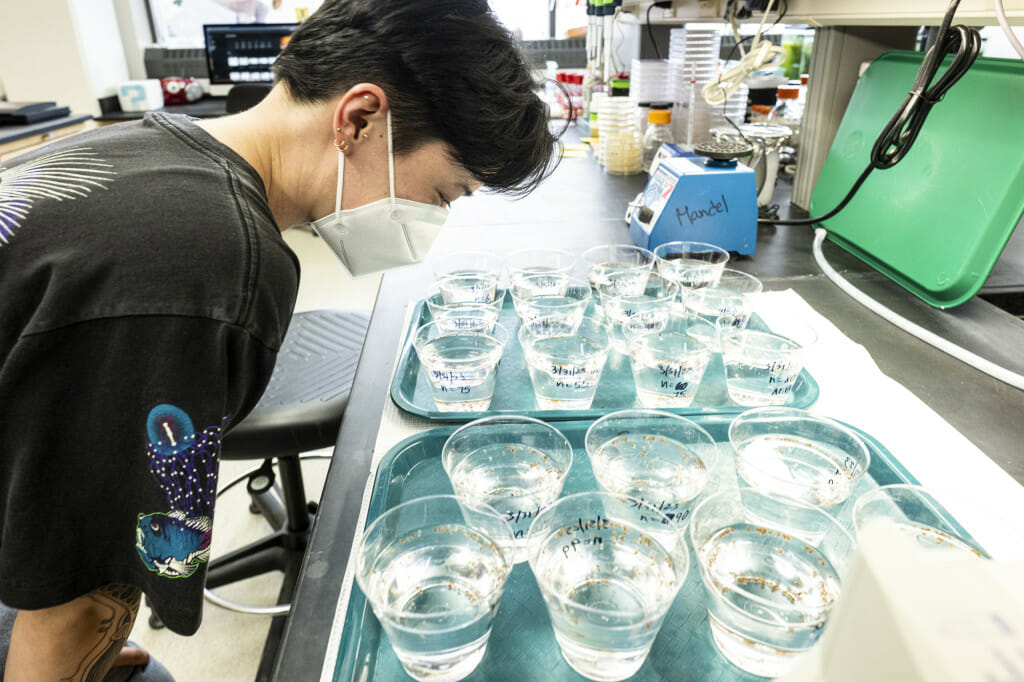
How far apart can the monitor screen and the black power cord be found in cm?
375

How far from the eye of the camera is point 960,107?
1.17 meters

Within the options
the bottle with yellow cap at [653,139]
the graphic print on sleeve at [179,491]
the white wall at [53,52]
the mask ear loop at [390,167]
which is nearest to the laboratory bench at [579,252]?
the graphic print on sleeve at [179,491]

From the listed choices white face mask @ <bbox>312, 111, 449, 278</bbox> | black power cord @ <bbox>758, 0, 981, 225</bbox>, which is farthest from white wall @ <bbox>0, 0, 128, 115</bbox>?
black power cord @ <bbox>758, 0, 981, 225</bbox>

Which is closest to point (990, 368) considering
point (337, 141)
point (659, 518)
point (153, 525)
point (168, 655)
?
point (659, 518)

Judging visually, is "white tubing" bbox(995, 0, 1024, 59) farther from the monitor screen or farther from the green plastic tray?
the monitor screen

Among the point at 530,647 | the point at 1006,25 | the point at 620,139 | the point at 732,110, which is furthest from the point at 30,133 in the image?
the point at 1006,25

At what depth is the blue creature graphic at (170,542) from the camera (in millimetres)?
685

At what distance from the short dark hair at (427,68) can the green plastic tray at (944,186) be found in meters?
0.78

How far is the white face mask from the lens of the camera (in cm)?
103

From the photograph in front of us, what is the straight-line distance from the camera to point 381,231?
1.07 meters

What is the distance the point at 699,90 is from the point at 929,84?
1146 millimetres

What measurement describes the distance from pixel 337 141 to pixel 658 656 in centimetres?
77

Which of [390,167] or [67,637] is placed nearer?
[67,637]

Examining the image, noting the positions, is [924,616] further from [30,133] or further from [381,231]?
[30,133]
